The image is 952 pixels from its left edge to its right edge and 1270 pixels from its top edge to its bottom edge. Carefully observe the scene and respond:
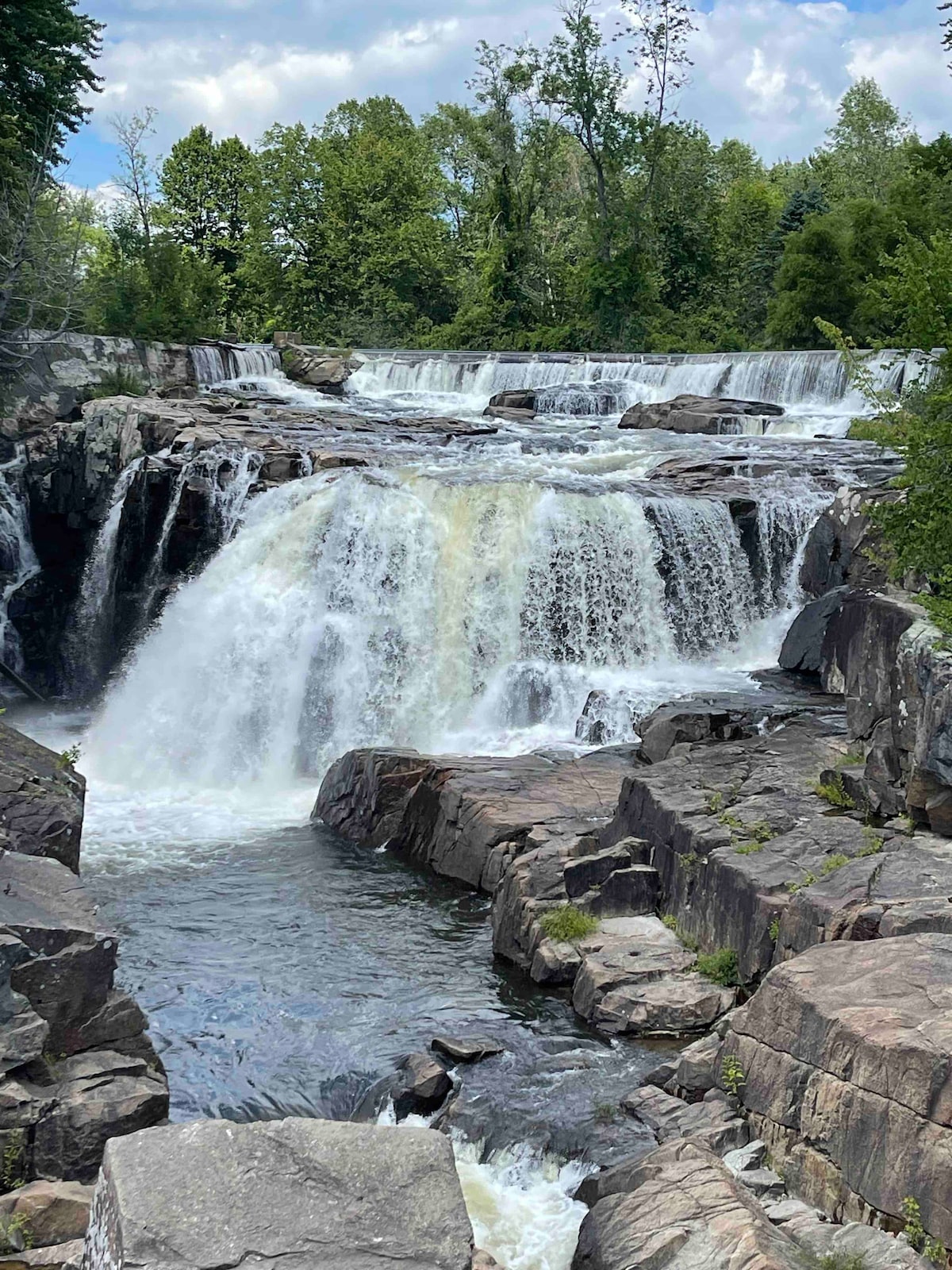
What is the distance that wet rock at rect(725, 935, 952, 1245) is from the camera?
5.64 metres

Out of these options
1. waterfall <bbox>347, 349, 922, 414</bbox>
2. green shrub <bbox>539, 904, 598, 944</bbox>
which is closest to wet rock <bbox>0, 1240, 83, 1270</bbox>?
green shrub <bbox>539, 904, 598, 944</bbox>

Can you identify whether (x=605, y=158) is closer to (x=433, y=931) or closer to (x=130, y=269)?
(x=130, y=269)

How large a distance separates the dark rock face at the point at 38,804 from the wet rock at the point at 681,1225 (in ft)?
17.9

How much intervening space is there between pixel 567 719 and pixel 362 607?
3.38 metres

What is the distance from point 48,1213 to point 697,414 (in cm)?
2255

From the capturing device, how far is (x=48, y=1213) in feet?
19.9

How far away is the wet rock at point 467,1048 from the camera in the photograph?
8781 mm

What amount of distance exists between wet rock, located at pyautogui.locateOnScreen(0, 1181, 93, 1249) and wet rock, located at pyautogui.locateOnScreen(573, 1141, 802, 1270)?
96.0 inches

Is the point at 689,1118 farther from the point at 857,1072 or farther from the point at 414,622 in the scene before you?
the point at 414,622

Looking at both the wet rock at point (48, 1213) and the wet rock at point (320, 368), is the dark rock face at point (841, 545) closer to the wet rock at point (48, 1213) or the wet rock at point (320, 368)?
the wet rock at point (48, 1213)

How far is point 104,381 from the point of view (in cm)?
2723

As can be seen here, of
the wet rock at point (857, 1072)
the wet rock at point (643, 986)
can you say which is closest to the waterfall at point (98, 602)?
the wet rock at point (643, 986)

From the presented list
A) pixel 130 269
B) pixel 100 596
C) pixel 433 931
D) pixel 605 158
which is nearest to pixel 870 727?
pixel 433 931

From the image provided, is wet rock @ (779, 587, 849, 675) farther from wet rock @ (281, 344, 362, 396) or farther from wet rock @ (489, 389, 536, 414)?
wet rock @ (281, 344, 362, 396)
